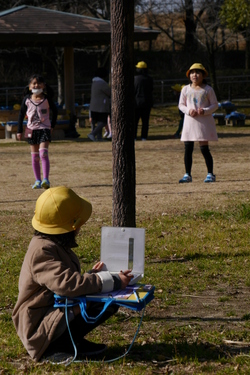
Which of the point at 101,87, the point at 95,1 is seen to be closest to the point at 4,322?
the point at 101,87

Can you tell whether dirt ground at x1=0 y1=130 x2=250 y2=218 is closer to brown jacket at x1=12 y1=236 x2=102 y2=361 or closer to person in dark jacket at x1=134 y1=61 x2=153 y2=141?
person in dark jacket at x1=134 y1=61 x2=153 y2=141

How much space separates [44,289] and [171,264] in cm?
221

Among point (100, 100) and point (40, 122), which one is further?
point (100, 100)

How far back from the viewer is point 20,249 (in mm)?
6594

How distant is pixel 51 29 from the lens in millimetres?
18594

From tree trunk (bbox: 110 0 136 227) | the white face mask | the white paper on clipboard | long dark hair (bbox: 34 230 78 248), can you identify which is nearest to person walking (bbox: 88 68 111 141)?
the white face mask

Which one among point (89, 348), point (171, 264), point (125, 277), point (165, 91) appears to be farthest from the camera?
point (165, 91)

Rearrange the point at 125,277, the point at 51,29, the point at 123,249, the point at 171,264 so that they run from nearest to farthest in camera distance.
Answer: the point at 125,277, the point at 123,249, the point at 171,264, the point at 51,29

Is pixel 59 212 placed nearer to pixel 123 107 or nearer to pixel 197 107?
pixel 123 107

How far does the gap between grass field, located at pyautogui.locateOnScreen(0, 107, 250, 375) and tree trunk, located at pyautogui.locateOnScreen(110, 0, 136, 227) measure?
617 mm

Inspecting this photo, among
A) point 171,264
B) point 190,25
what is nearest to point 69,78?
point 171,264

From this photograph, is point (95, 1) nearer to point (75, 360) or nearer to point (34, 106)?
point (34, 106)

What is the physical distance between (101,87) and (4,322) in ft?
43.1

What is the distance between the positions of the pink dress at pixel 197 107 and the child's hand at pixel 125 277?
5.95 m
